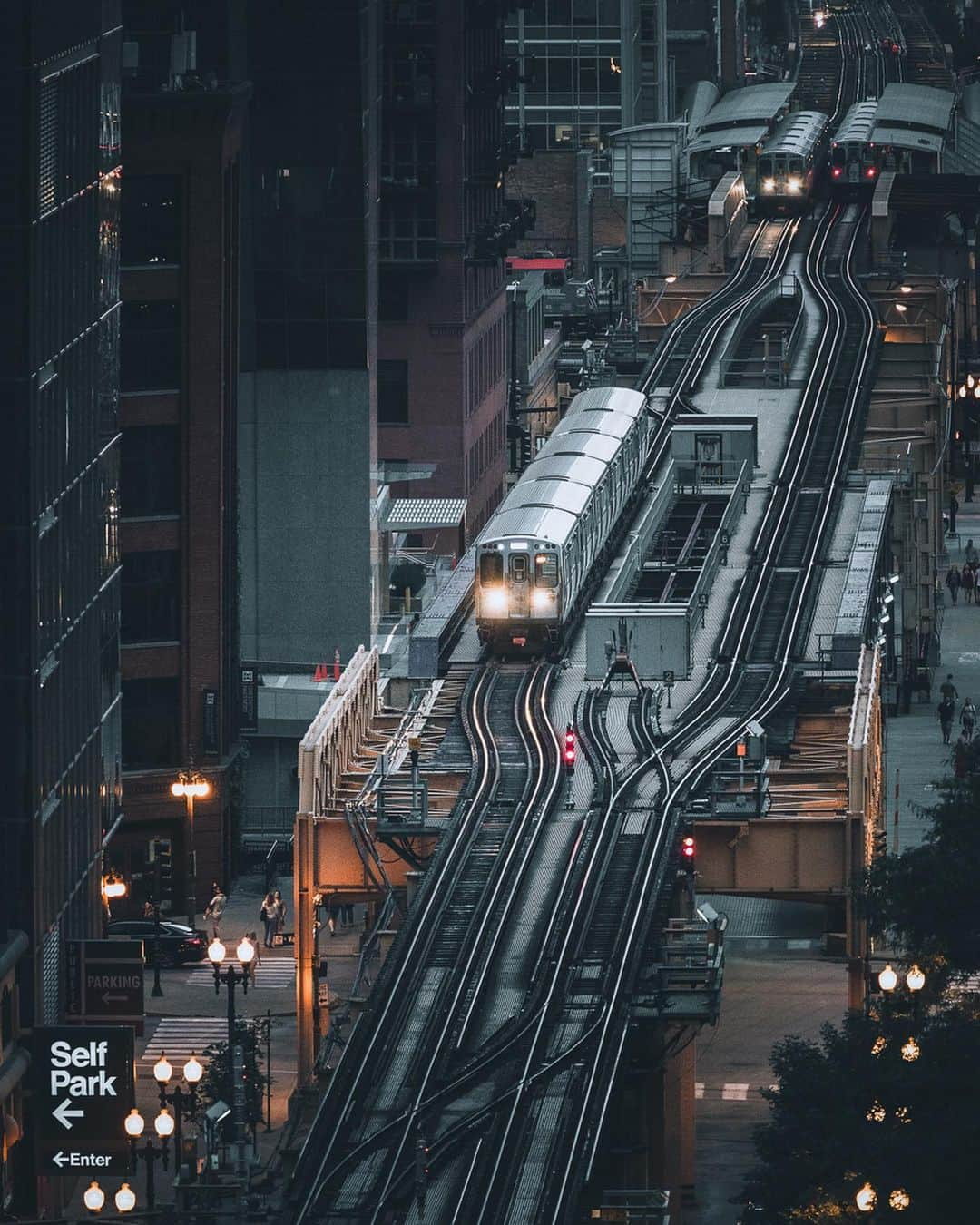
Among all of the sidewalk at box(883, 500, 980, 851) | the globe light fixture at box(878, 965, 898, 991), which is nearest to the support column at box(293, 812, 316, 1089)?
the globe light fixture at box(878, 965, 898, 991)

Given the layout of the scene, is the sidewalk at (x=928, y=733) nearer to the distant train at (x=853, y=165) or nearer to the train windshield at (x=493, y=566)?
the train windshield at (x=493, y=566)

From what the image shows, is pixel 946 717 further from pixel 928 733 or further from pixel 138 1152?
pixel 138 1152

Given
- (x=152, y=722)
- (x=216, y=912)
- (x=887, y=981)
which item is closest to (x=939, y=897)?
(x=887, y=981)

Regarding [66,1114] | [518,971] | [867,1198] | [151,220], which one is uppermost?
[151,220]

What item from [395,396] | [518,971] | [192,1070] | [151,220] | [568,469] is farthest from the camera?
[395,396]

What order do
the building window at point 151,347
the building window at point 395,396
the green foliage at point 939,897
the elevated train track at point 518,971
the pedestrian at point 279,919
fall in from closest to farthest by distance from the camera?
the elevated train track at point 518,971, the green foliage at point 939,897, the pedestrian at point 279,919, the building window at point 151,347, the building window at point 395,396

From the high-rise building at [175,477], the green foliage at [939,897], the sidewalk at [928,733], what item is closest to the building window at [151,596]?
the high-rise building at [175,477]

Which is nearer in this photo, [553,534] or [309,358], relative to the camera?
[553,534]
